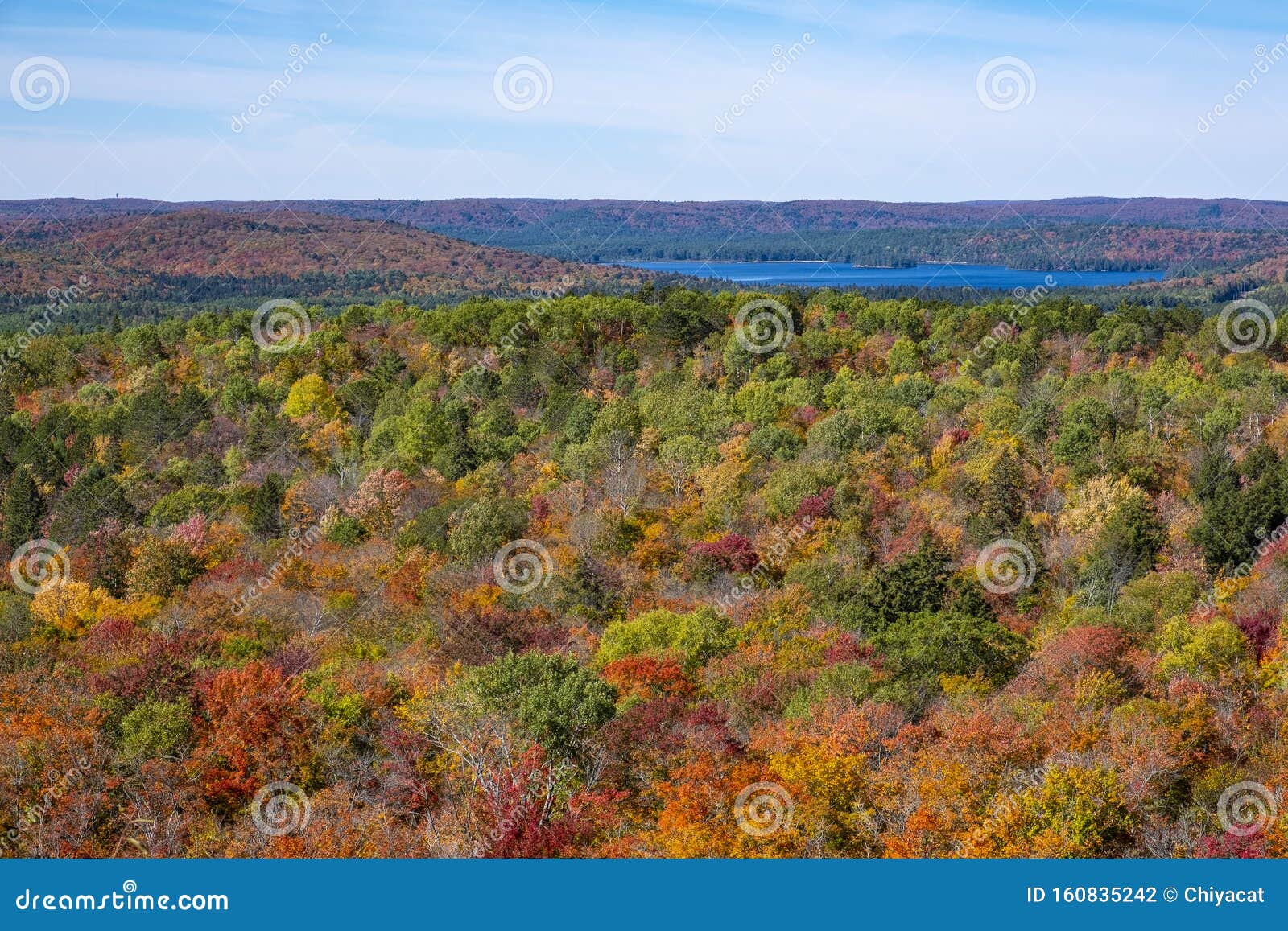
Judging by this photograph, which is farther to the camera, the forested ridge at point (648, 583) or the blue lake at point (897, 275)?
the blue lake at point (897, 275)

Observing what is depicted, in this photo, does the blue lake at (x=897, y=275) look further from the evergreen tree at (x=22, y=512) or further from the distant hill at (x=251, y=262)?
the evergreen tree at (x=22, y=512)

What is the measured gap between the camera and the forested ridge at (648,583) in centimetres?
2369

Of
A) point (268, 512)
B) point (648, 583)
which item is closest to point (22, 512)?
point (268, 512)

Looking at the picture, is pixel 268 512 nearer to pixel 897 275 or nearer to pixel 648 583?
pixel 648 583

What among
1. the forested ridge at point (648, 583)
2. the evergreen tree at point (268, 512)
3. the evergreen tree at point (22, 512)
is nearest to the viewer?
the forested ridge at point (648, 583)

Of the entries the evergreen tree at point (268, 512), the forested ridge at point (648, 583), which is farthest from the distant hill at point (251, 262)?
the evergreen tree at point (268, 512)

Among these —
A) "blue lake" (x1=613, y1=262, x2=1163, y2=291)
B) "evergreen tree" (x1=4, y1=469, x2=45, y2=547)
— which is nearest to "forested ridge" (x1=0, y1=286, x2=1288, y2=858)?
"evergreen tree" (x1=4, y1=469, x2=45, y2=547)

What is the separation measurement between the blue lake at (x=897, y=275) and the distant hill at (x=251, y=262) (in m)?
18.7

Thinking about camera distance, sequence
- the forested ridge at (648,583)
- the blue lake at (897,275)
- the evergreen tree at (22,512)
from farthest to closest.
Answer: the blue lake at (897,275), the evergreen tree at (22,512), the forested ridge at (648,583)

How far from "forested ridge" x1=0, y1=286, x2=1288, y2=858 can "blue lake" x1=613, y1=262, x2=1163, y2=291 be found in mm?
67010

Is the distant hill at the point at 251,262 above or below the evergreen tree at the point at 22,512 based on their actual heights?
above

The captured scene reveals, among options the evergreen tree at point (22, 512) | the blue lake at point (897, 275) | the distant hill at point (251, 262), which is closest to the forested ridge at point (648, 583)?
the evergreen tree at point (22, 512)

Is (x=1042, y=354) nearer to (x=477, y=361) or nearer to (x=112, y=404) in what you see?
(x=477, y=361)

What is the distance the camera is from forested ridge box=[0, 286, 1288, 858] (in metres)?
23.7
